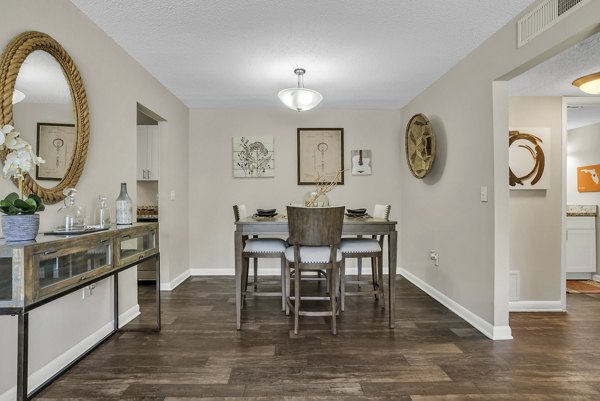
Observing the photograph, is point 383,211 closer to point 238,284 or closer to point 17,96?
point 238,284

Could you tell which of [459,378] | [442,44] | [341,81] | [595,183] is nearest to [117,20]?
[341,81]

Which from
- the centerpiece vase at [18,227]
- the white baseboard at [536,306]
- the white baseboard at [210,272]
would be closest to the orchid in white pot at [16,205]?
the centerpiece vase at [18,227]

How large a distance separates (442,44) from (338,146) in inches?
80.6

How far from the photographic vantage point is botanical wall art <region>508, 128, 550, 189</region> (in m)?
3.25

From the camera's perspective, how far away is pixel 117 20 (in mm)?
2361

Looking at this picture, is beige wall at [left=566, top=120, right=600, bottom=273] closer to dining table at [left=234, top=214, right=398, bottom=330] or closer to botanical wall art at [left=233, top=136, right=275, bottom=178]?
dining table at [left=234, top=214, right=398, bottom=330]

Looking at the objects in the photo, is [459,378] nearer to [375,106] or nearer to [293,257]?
[293,257]

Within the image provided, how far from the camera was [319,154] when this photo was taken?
4.59m

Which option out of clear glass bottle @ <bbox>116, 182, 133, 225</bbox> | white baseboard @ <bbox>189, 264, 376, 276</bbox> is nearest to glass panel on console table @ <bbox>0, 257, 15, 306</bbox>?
clear glass bottle @ <bbox>116, 182, 133, 225</bbox>

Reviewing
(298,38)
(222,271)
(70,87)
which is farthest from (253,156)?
(70,87)

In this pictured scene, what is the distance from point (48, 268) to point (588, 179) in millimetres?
6254

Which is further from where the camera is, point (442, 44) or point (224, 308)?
point (224, 308)

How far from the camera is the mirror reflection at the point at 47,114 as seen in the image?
181 centimetres

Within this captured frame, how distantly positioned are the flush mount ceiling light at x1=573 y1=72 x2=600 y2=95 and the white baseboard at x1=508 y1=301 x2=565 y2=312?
1996 millimetres
